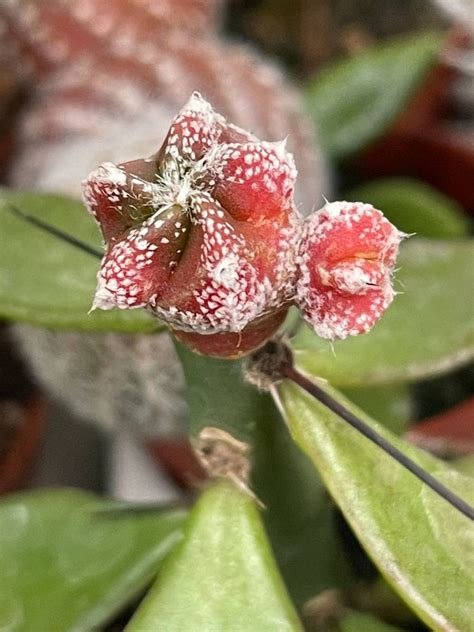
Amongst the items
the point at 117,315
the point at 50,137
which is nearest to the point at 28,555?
the point at 117,315

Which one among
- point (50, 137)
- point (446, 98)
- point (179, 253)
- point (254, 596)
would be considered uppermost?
point (446, 98)

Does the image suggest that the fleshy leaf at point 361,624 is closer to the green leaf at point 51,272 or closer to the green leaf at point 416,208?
the green leaf at point 51,272

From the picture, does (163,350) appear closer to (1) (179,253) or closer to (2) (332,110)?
(1) (179,253)

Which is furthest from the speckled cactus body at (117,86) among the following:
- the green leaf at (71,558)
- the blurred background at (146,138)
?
the green leaf at (71,558)

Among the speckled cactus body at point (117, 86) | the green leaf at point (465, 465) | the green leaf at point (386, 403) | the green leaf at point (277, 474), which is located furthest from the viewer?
the speckled cactus body at point (117, 86)

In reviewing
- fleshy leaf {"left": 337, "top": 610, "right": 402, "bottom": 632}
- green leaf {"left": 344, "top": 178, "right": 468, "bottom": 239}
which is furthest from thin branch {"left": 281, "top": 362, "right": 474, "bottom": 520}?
green leaf {"left": 344, "top": 178, "right": 468, "bottom": 239}

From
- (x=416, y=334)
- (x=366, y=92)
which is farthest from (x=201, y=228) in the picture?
(x=366, y=92)

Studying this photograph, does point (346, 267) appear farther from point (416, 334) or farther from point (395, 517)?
point (416, 334)
